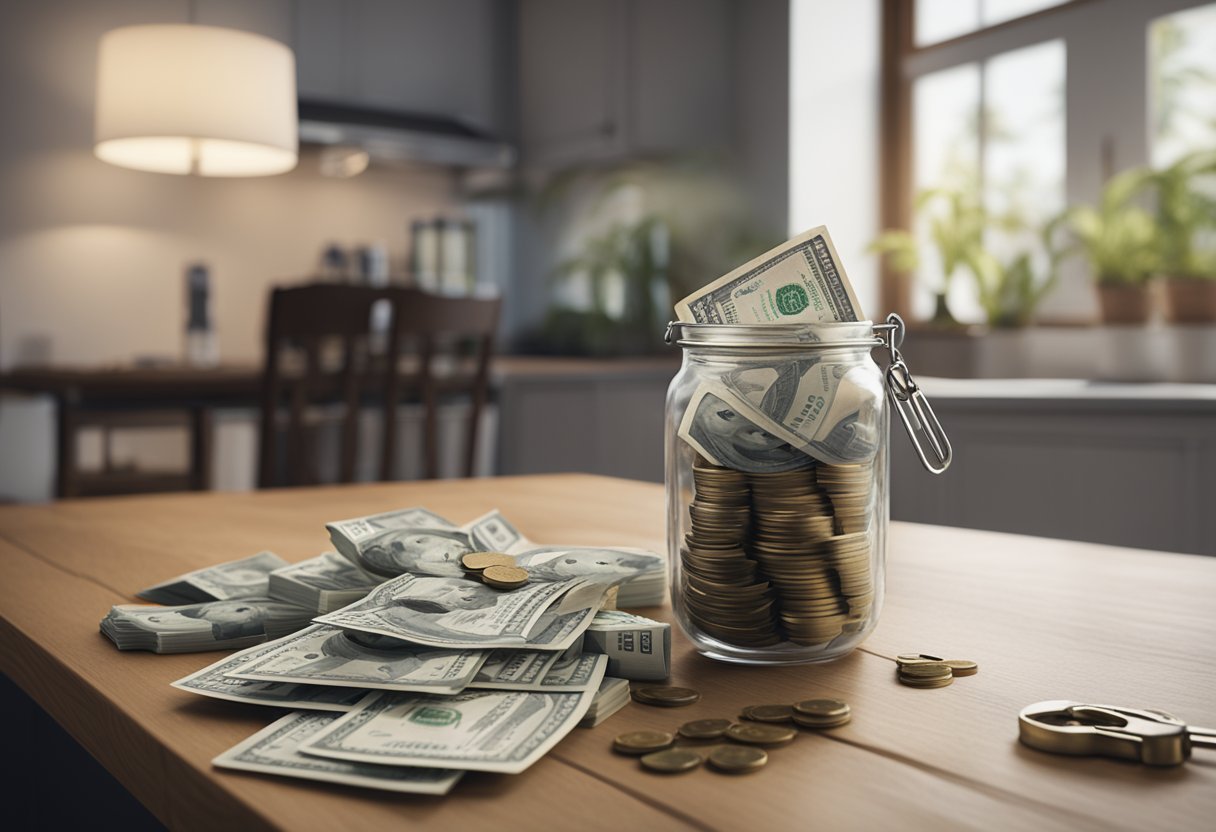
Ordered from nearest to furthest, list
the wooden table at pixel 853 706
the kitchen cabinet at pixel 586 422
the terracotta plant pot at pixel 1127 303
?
the wooden table at pixel 853 706 → the terracotta plant pot at pixel 1127 303 → the kitchen cabinet at pixel 586 422

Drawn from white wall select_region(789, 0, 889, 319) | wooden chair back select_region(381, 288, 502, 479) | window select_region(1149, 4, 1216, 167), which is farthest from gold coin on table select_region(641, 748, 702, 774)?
white wall select_region(789, 0, 889, 319)

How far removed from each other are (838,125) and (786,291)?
128 inches

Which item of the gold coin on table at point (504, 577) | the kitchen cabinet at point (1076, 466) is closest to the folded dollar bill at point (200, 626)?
the gold coin on table at point (504, 577)

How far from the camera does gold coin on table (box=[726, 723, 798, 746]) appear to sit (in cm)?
44

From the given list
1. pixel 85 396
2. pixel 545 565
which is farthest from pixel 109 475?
pixel 545 565

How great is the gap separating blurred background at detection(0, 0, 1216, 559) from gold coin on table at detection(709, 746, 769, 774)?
188 centimetres

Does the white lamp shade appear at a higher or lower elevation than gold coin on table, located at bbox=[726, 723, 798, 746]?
higher

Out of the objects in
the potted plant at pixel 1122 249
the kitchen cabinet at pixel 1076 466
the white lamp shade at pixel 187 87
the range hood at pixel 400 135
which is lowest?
the kitchen cabinet at pixel 1076 466

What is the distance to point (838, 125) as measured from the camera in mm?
3639

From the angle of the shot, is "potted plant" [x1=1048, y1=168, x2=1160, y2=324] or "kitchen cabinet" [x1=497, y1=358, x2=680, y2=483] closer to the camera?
"potted plant" [x1=1048, y1=168, x2=1160, y2=324]

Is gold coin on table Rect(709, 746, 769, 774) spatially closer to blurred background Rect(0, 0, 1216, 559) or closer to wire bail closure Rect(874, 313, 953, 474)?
wire bail closure Rect(874, 313, 953, 474)

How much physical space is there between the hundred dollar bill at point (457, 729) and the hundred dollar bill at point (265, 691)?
2cm

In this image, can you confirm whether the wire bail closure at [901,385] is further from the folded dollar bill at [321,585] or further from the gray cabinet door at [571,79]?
the gray cabinet door at [571,79]

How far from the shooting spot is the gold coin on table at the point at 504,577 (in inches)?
22.5
